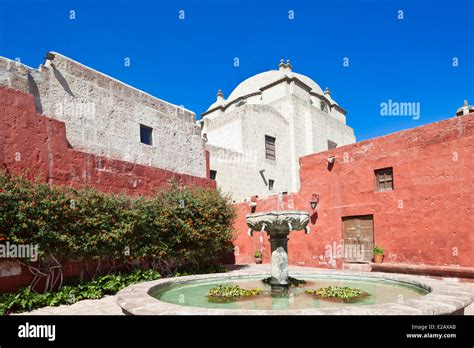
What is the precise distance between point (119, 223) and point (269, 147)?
14.8 metres

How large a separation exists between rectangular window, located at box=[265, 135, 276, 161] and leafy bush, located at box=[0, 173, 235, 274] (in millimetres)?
11141

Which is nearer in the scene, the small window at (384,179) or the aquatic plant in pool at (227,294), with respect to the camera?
the aquatic plant in pool at (227,294)

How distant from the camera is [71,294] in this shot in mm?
7273

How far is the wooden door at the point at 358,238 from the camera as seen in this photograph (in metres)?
11.3

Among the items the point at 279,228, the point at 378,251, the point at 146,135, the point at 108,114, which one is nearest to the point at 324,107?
the point at 146,135

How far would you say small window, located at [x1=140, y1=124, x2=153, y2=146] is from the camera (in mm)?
13336

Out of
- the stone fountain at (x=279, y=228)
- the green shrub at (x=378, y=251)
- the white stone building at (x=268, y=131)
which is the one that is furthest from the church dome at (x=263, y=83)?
the stone fountain at (x=279, y=228)

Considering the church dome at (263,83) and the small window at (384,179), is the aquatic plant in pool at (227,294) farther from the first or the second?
the church dome at (263,83)

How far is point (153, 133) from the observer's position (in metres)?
13.7

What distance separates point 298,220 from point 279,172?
16553 mm

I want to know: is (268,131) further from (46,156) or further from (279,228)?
(279,228)

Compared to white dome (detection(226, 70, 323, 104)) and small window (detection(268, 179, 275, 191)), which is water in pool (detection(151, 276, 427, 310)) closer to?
small window (detection(268, 179, 275, 191))

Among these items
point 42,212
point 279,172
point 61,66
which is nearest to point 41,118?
point 42,212

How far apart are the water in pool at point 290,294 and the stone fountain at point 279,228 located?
227mm
